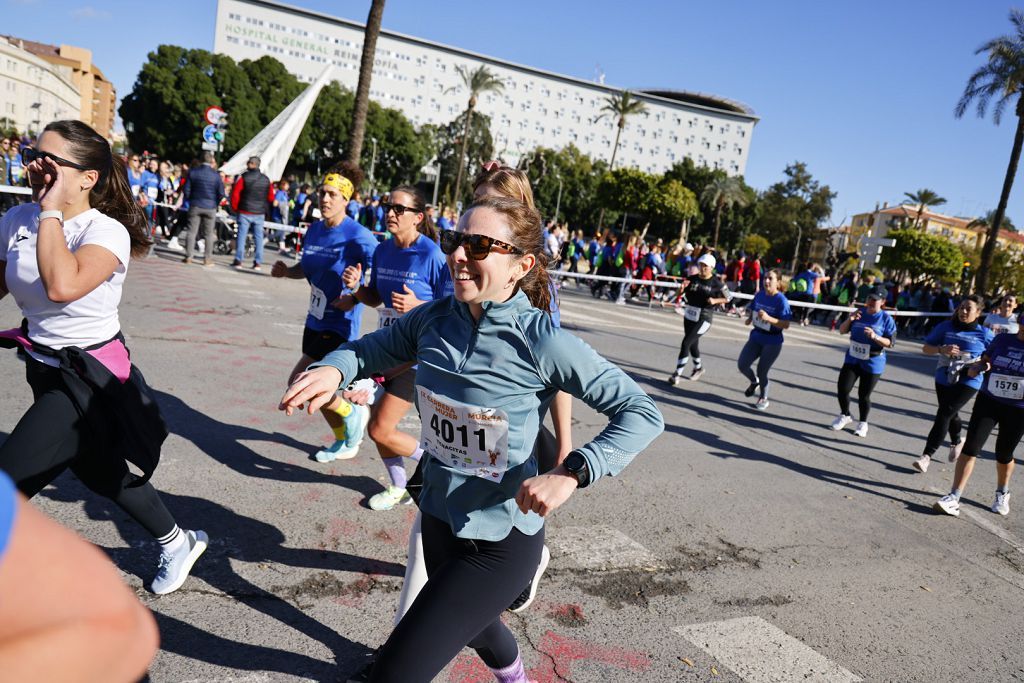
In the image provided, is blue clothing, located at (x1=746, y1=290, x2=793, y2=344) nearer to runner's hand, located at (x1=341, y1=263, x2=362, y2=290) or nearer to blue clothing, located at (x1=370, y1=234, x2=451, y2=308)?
blue clothing, located at (x1=370, y1=234, x2=451, y2=308)

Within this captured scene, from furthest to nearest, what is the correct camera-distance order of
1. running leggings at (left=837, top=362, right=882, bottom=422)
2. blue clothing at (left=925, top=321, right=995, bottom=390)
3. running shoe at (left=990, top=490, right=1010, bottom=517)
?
A: 1. running leggings at (left=837, top=362, right=882, bottom=422)
2. blue clothing at (left=925, top=321, right=995, bottom=390)
3. running shoe at (left=990, top=490, right=1010, bottom=517)

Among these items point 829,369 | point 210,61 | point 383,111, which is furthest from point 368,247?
point 383,111

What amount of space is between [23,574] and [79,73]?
174 metres

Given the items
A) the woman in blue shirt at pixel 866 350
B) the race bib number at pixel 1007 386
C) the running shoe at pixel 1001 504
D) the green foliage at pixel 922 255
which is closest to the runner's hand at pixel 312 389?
the race bib number at pixel 1007 386

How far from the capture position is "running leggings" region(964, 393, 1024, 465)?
6.08 m

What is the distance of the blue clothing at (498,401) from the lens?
2.29 meters

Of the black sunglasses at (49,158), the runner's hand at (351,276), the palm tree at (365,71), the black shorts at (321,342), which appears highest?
the palm tree at (365,71)

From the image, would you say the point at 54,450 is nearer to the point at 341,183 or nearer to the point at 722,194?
the point at 341,183

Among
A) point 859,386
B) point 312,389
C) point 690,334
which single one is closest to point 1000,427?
point 859,386

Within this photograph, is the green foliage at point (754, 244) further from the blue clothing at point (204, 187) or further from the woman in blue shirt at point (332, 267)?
the woman in blue shirt at point (332, 267)

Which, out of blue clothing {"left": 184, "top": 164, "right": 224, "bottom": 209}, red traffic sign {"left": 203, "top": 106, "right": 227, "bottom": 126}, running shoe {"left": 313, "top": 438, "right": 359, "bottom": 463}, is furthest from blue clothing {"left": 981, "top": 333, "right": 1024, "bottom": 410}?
red traffic sign {"left": 203, "top": 106, "right": 227, "bottom": 126}

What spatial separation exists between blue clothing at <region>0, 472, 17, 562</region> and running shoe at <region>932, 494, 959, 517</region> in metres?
6.94

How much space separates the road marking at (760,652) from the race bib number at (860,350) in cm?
583

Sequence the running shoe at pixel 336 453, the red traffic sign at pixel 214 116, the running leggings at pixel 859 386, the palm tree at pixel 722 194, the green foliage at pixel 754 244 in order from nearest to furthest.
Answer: the running shoe at pixel 336 453 → the running leggings at pixel 859 386 → the red traffic sign at pixel 214 116 → the palm tree at pixel 722 194 → the green foliage at pixel 754 244
